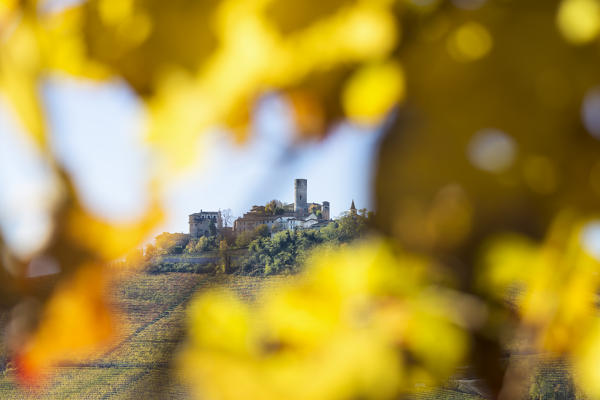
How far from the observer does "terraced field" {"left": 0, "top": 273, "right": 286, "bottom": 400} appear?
12.9 inches

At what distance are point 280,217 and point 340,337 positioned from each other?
12cm

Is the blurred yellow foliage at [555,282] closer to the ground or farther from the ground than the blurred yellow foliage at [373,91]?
closer to the ground

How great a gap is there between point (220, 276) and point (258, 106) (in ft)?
0.46

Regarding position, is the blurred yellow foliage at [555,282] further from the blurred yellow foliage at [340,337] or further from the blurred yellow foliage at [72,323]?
the blurred yellow foliage at [72,323]

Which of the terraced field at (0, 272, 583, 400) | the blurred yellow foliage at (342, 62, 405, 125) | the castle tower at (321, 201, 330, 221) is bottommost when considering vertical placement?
the terraced field at (0, 272, 583, 400)

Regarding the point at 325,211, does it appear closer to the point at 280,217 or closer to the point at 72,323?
the point at 280,217

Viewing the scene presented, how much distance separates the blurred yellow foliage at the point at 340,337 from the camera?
26 centimetres

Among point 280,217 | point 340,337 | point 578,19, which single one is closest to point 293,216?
point 280,217

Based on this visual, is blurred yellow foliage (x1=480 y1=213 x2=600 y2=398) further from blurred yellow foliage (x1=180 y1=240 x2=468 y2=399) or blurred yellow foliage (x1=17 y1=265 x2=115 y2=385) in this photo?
blurred yellow foliage (x1=17 y1=265 x2=115 y2=385)

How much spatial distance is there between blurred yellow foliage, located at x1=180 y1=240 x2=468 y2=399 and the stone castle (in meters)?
0.06

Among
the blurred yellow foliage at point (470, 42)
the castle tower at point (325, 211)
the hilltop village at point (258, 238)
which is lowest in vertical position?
the hilltop village at point (258, 238)

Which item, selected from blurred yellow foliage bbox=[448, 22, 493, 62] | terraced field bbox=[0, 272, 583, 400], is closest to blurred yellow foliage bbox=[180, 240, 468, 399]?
terraced field bbox=[0, 272, 583, 400]

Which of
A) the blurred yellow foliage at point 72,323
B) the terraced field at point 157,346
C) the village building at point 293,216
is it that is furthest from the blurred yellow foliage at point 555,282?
the blurred yellow foliage at point 72,323

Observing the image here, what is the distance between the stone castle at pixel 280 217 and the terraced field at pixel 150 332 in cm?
4
